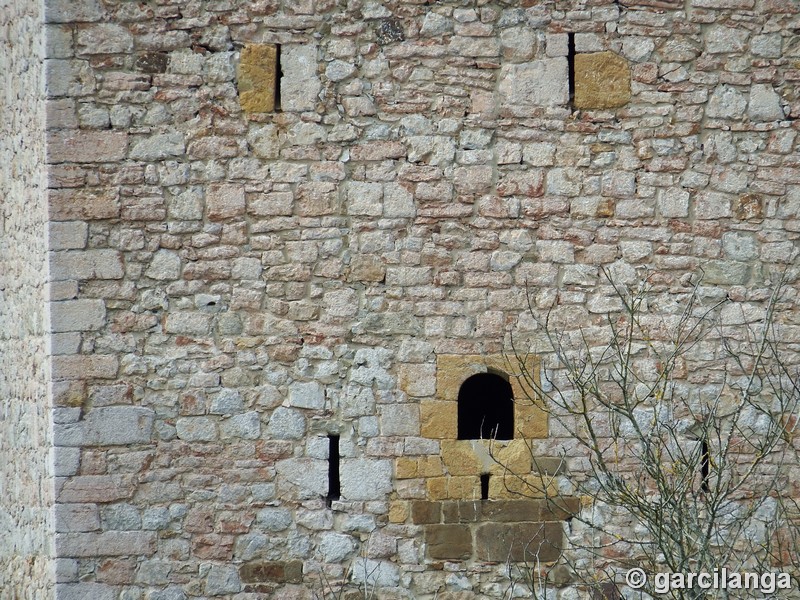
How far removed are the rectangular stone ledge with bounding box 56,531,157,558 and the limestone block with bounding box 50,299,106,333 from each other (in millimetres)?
1107

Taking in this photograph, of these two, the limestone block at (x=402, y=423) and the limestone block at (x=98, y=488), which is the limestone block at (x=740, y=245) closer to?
the limestone block at (x=402, y=423)

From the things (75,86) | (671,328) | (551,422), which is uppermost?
(75,86)

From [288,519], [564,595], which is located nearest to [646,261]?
[564,595]

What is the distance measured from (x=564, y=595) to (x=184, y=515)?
6.88ft

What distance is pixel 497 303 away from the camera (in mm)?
Answer: 6086

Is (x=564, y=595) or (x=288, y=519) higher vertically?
(x=288, y=519)

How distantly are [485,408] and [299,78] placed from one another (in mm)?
2133

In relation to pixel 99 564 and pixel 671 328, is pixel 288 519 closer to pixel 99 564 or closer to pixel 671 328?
pixel 99 564

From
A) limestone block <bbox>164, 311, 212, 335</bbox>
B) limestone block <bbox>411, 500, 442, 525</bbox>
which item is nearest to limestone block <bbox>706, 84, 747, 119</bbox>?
limestone block <bbox>411, 500, 442, 525</bbox>

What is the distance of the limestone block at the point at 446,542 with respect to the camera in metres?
6.01

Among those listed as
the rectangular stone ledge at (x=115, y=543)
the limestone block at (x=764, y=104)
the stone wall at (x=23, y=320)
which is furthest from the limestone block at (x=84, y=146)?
the limestone block at (x=764, y=104)

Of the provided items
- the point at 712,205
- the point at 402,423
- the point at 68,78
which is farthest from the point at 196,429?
the point at 712,205

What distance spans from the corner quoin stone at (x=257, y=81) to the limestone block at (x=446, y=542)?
2.46m

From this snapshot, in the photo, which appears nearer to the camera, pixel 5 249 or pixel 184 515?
pixel 184 515
